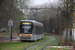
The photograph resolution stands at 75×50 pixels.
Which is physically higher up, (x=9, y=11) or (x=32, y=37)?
(x=9, y=11)

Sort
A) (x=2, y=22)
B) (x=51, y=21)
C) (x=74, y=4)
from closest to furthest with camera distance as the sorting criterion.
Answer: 1. (x=74, y=4)
2. (x=2, y=22)
3. (x=51, y=21)

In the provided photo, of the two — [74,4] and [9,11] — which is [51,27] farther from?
[74,4]

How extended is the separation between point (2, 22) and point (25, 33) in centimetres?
611

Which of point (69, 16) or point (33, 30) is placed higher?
point (69, 16)

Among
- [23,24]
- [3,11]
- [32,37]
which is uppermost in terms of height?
[3,11]

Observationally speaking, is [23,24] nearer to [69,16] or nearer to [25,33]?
[25,33]

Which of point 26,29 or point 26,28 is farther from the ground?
point 26,28

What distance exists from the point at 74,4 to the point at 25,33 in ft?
26.4

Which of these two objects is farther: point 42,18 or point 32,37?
point 42,18

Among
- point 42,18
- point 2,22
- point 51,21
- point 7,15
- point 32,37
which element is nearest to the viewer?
point 32,37

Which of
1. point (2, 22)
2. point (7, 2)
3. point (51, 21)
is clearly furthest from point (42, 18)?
point (7, 2)

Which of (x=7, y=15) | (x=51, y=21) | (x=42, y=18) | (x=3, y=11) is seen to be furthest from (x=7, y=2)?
(x=42, y=18)

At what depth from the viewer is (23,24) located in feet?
79.7

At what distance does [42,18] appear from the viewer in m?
75.6
